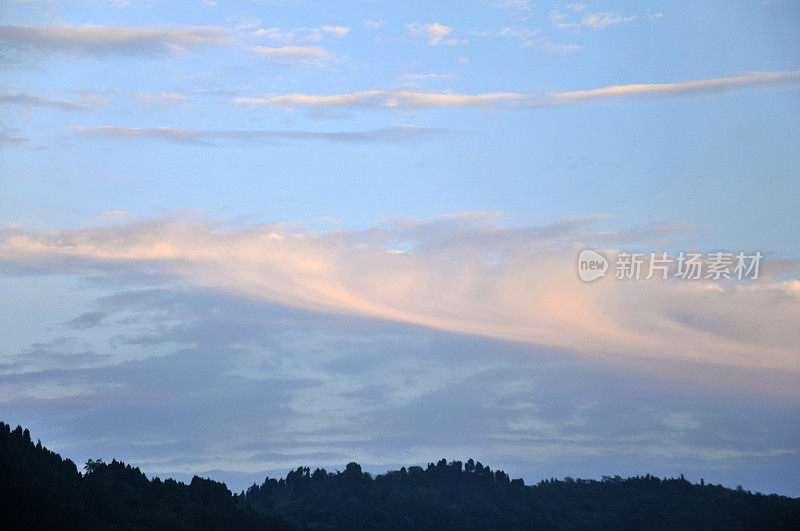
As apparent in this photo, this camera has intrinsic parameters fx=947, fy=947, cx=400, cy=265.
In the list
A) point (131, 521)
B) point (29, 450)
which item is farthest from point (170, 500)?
point (29, 450)

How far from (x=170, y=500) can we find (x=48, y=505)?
134 ft

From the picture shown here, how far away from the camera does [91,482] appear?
551 ft

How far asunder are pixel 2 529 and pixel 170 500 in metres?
53.4

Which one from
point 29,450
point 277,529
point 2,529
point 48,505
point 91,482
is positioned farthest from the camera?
point 277,529

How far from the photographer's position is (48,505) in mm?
142500

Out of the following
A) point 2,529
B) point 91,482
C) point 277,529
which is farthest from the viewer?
point 277,529

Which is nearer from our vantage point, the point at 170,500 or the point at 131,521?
the point at 131,521

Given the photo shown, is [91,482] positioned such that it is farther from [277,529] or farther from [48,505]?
[277,529]

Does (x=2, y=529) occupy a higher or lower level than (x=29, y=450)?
lower

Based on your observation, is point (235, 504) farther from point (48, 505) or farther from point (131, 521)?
point (48, 505)

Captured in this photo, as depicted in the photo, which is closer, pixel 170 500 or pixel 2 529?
pixel 2 529

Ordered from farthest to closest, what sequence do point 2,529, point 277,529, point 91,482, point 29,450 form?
point 277,529, point 91,482, point 29,450, point 2,529

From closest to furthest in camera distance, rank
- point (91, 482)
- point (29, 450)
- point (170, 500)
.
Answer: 1. point (29, 450)
2. point (91, 482)
3. point (170, 500)

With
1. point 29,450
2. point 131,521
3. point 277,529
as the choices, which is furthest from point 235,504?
point 29,450
